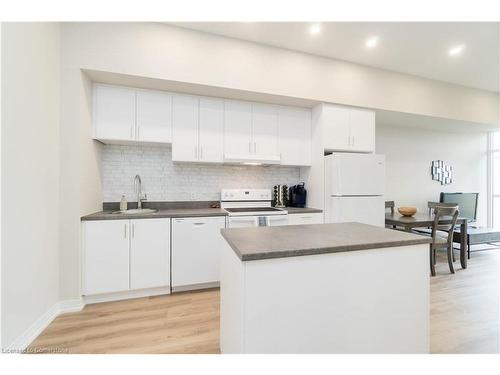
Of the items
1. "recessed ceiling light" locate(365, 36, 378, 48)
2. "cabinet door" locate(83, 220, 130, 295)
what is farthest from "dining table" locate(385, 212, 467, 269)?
"cabinet door" locate(83, 220, 130, 295)

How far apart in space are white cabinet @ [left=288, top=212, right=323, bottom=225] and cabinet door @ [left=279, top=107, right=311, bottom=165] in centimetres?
77

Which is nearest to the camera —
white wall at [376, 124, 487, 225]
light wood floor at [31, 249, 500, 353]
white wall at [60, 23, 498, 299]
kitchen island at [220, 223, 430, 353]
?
kitchen island at [220, 223, 430, 353]

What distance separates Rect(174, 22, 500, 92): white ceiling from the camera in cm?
247

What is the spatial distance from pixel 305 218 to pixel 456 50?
288cm

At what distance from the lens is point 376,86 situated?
10.9ft

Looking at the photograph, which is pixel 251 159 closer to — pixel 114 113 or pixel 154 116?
pixel 154 116

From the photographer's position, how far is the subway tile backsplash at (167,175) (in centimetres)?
289

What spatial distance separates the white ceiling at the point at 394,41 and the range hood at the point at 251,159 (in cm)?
139

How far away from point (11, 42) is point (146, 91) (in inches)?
47.1

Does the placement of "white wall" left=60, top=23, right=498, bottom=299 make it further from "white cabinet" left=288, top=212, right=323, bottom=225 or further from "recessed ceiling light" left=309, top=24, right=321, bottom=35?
"white cabinet" left=288, top=212, right=323, bottom=225

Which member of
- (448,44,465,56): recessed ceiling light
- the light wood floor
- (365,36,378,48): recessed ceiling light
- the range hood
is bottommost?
the light wood floor

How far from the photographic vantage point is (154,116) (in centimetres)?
271
